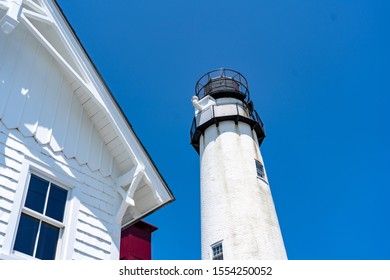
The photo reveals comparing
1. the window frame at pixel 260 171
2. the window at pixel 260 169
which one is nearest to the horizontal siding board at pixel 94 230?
the window frame at pixel 260 171

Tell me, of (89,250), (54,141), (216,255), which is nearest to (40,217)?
(89,250)

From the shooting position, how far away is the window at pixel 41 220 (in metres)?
5.47

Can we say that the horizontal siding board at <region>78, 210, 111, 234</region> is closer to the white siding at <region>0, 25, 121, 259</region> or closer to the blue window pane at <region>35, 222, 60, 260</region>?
the white siding at <region>0, 25, 121, 259</region>

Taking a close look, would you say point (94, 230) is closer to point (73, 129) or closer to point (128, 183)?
point (128, 183)

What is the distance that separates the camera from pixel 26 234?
5504 mm

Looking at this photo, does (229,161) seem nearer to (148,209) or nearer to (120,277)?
Result: (148,209)

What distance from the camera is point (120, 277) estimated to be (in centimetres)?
339

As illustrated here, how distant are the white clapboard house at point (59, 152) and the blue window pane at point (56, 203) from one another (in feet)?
0.05

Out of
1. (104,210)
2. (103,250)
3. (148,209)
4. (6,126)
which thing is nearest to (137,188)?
(148,209)

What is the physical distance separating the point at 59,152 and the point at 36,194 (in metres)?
0.91

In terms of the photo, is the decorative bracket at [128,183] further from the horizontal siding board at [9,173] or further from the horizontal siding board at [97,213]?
the horizontal siding board at [9,173]

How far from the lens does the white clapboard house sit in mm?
5715

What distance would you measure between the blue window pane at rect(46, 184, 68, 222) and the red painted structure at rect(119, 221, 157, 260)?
29.3 ft

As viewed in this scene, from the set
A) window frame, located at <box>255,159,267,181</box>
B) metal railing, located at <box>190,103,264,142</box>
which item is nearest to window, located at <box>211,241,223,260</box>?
window frame, located at <box>255,159,267,181</box>
